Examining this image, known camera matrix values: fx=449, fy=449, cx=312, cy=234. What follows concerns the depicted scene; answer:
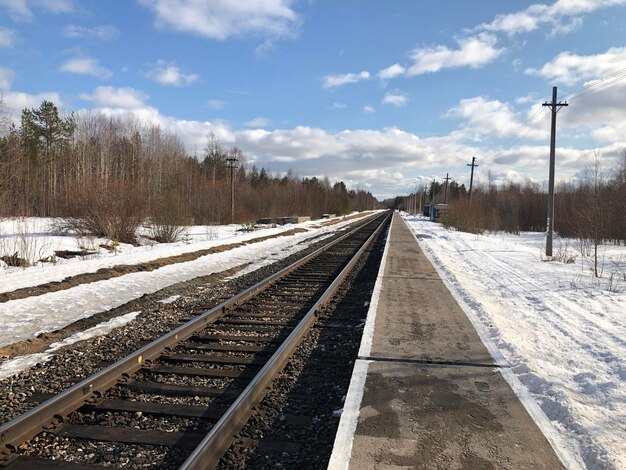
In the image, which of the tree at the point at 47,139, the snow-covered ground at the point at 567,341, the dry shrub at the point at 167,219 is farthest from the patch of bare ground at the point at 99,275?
the tree at the point at 47,139

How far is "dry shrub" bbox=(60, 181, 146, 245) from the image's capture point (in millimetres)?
21656

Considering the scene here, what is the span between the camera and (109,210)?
71.6 feet

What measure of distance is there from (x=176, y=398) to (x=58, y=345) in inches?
110

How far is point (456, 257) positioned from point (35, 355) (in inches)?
687

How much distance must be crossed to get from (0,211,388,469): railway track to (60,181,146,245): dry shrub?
54.1 ft

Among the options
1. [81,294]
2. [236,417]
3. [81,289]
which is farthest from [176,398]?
[81,289]

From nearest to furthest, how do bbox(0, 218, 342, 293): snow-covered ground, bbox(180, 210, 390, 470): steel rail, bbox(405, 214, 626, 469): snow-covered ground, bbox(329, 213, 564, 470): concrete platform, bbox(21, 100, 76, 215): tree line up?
bbox(180, 210, 390, 470): steel rail
bbox(329, 213, 564, 470): concrete platform
bbox(405, 214, 626, 469): snow-covered ground
bbox(0, 218, 342, 293): snow-covered ground
bbox(21, 100, 76, 215): tree

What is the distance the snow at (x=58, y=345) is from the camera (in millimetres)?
5359

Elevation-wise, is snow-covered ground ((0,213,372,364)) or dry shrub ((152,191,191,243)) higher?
dry shrub ((152,191,191,243))

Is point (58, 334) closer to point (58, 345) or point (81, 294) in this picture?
point (58, 345)

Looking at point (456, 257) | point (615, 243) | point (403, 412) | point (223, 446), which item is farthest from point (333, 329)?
point (615, 243)

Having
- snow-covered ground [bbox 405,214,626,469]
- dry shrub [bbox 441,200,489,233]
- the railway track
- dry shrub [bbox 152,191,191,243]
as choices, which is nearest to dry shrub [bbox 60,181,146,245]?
dry shrub [bbox 152,191,191,243]

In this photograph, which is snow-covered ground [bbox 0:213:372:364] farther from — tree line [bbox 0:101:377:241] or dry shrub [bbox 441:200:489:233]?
dry shrub [bbox 441:200:489:233]

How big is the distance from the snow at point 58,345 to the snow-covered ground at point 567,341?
19.1ft
